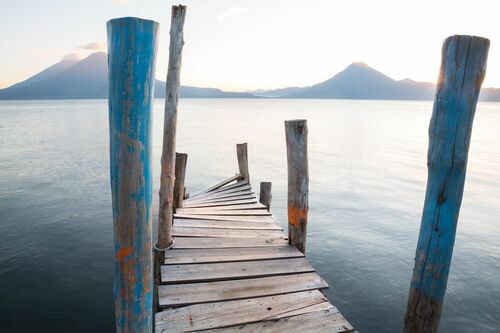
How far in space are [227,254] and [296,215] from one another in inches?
50.9

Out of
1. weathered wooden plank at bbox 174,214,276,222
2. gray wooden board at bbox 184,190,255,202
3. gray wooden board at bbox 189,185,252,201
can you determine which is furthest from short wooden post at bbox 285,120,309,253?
gray wooden board at bbox 189,185,252,201

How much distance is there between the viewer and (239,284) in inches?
167

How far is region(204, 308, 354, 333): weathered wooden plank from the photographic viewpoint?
3.42 metres

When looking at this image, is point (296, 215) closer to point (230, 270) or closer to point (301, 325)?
point (230, 270)

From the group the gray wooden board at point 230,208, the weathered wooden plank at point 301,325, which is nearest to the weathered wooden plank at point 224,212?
the gray wooden board at point 230,208

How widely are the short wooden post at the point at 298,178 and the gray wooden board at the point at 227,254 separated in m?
0.32

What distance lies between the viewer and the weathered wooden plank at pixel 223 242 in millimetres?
5320

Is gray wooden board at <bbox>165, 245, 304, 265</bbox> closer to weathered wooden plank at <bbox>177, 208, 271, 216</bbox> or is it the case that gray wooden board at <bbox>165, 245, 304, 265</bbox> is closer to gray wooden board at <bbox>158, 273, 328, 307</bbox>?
gray wooden board at <bbox>158, 273, 328, 307</bbox>

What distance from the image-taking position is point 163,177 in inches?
211

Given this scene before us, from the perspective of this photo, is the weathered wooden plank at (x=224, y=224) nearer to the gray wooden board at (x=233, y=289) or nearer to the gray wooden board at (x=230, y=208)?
the gray wooden board at (x=230, y=208)

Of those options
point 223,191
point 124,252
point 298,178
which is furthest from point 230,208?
point 124,252

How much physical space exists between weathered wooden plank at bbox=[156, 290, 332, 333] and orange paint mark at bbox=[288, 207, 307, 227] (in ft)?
4.78

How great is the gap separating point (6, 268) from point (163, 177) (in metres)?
5.76

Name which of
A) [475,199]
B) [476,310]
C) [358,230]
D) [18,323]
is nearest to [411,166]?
[475,199]
